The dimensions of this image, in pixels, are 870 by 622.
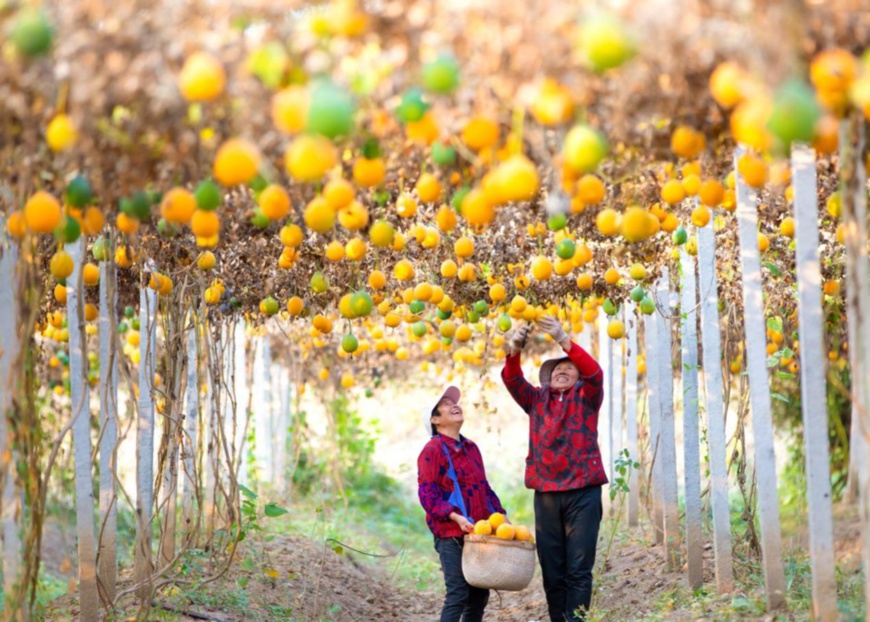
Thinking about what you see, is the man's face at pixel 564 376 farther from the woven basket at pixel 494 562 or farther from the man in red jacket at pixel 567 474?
the woven basket at pixel 494 562

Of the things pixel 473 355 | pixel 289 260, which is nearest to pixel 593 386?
pixel 289 260

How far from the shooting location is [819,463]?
3.39 m

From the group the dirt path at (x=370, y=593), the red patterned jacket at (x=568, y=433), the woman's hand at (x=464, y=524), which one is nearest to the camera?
the woman's hand at (x=464, y=524)

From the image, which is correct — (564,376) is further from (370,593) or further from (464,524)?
(370,593)

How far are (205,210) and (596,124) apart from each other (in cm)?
119

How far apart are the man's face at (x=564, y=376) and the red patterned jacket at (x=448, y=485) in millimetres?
544

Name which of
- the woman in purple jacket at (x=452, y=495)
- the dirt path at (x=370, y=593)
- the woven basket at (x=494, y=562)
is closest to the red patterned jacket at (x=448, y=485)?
the woman in purple jacket at (x=452, y=495)

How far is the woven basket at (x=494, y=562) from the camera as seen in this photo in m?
4.66

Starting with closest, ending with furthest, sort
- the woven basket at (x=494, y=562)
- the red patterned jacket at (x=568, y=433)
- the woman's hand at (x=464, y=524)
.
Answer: the woven basket at (x=494, y=562), the woman's hand at (x=464, y=524), the red patterned jacket at (x=568, y=433)

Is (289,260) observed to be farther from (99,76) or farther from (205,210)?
(99,76)

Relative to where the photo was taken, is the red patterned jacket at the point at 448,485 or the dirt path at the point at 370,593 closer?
the red patterned jacket at the point at 448,485

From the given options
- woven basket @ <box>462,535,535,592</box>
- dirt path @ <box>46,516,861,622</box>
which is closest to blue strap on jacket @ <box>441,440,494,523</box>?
woven basket @ <box>462,535,535,592</box>

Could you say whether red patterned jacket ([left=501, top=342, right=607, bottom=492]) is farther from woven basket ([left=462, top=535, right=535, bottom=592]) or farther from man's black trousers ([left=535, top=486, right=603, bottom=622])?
woven basket ([left=462, top=535, right=535, bottom=592])

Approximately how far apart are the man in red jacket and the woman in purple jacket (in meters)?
0.29
